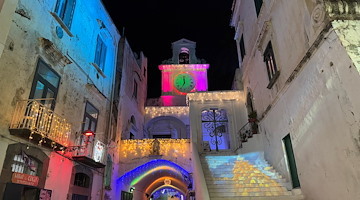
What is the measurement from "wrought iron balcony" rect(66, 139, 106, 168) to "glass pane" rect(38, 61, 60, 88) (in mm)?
2605

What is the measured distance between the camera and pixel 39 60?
831cm

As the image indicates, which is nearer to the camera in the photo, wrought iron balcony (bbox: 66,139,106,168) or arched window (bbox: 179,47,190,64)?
wrought iron balcony (bbox: 66,139,106,168)

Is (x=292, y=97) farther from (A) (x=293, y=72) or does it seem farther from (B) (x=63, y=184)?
(B) (x=63, y=184)

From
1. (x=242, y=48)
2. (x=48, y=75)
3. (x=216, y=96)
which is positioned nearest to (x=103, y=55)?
(x=48, y=75)

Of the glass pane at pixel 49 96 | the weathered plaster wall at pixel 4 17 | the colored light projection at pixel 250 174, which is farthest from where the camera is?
the glass pane at pixel 49 96

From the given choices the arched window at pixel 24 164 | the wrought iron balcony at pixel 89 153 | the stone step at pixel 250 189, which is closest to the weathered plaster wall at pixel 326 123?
the stone step at pixel 250 189

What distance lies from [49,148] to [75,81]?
133 inches

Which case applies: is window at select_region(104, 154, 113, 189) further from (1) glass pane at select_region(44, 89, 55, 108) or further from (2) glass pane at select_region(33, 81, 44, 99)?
(2) glass pane at select_region(33, 81, 44, 99)

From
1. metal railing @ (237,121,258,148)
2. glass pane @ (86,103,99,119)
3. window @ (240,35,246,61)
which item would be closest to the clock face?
window @ (240,35,246,61)

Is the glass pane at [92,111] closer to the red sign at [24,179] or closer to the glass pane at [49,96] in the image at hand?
the glass pane at [49,96]

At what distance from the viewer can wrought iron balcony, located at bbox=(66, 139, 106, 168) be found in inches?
381

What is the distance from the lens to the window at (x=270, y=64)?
10.1 m

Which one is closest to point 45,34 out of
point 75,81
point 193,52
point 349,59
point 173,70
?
point 75,81

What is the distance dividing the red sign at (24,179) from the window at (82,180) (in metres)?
2.84
